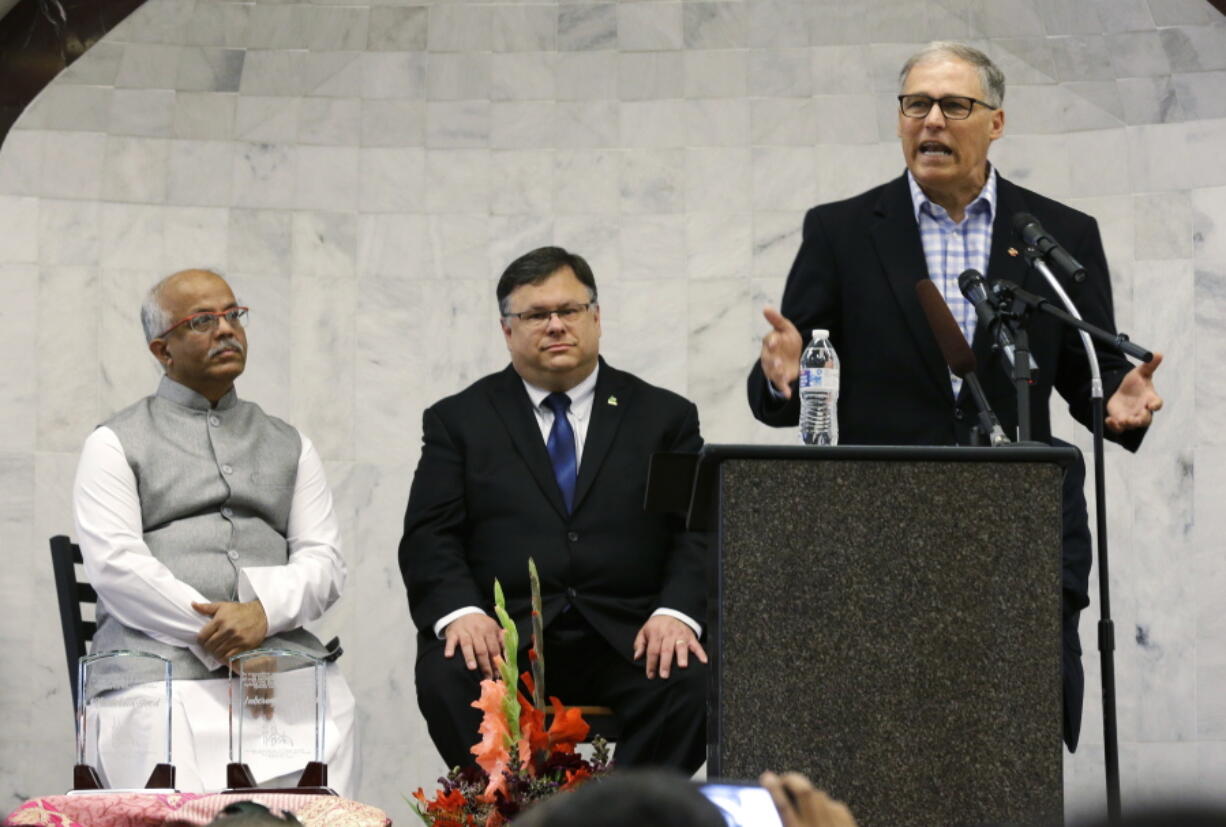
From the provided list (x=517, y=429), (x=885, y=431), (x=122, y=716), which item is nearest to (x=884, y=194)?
(x=885, y=431)

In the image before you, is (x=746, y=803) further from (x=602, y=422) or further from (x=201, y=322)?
(x=201, y=322)

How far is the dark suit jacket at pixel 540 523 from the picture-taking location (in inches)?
174

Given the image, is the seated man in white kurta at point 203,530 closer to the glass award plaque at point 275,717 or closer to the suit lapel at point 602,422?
the glass award plaque at point 275,717

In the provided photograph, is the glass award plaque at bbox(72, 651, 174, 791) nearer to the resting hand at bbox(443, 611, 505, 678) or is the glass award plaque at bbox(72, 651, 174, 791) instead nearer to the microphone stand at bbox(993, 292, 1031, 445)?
the resting hand at bbox(443, 611, 505, 678)

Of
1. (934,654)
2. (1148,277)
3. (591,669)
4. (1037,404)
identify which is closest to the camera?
(934,654)

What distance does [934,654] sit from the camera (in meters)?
3.00

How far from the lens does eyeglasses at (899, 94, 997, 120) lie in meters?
3.99

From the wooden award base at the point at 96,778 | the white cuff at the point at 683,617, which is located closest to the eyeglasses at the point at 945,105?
the white cuff at the point at 683,617

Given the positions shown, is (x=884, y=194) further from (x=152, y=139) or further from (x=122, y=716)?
(x=152, y=139)

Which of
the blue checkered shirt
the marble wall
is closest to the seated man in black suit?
the blue checkered shirt

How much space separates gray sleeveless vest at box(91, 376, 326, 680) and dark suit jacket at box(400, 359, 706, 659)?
370mm

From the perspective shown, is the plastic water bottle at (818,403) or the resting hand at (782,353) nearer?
the resting hand at (782,353)

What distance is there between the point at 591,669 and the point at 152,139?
2996 mm

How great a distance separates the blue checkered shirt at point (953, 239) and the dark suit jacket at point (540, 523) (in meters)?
0.92
